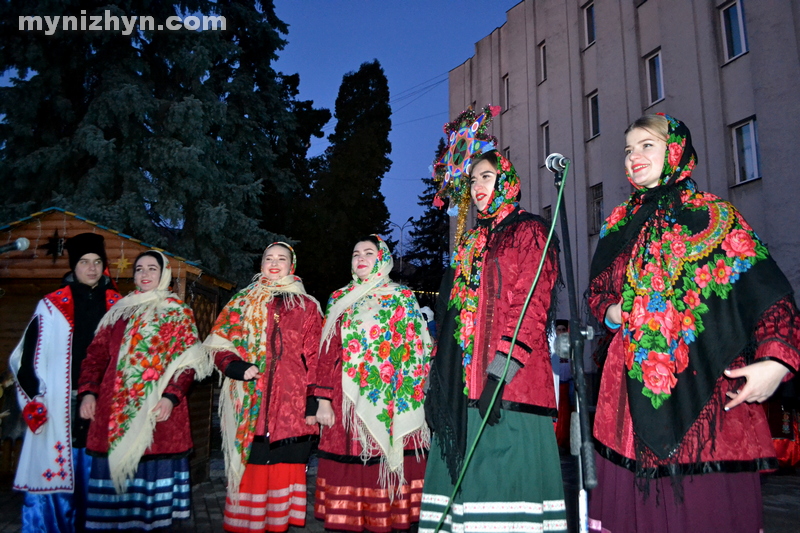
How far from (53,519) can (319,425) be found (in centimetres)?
194

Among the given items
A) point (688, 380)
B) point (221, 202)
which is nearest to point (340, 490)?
point (688, 380)

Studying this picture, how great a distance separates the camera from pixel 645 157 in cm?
250

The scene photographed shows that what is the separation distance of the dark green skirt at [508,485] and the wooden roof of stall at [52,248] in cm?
441

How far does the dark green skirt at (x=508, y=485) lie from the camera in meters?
2.61

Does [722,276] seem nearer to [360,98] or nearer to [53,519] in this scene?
[53,519]

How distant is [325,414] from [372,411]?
13.6 inches

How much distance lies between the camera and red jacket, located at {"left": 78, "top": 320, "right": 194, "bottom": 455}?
4.20 meters

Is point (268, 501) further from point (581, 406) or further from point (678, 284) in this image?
point (678, 284)

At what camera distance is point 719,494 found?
2057 millimetres

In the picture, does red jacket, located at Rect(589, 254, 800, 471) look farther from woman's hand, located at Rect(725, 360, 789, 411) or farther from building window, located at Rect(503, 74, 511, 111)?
building window, located at Rect(503, 74, 511, 111)

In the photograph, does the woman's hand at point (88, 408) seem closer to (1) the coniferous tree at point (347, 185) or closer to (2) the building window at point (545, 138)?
(1) the coniferous tree at point (347, 185)

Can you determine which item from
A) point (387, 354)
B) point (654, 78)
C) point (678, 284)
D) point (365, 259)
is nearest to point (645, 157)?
point (678, 284)

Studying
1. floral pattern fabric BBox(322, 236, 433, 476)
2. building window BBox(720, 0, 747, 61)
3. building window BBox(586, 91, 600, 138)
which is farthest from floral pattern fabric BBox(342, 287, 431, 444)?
building window BBox(586, 91, 600, 138)

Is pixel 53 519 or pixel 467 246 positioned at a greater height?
pixel 467 246
